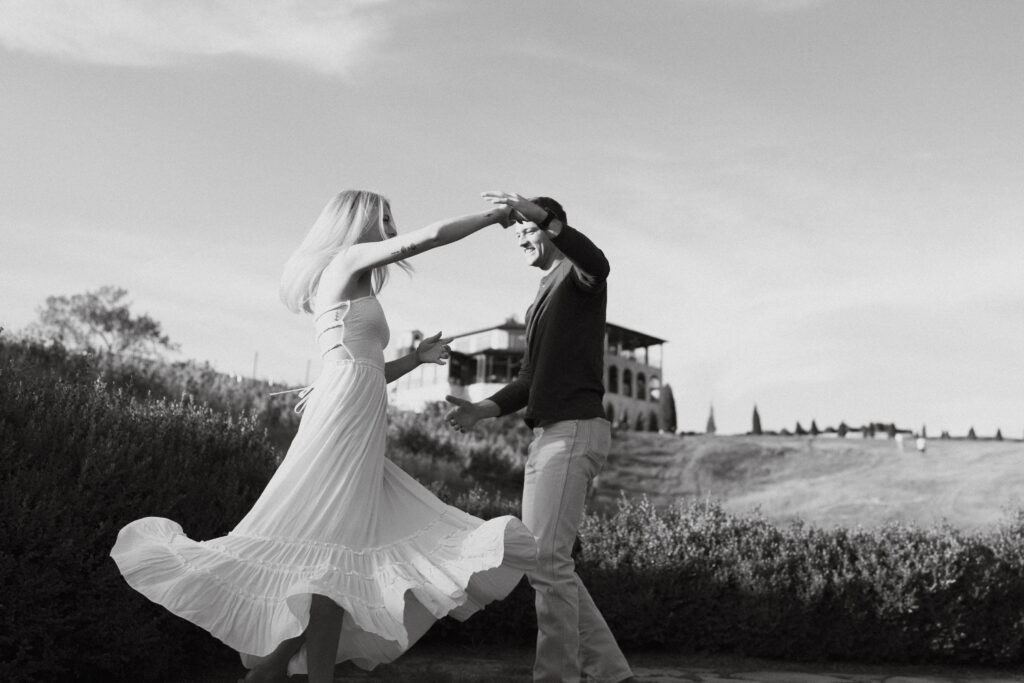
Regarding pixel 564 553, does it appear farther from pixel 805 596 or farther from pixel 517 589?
pixel 805 596

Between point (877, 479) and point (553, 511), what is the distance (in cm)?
1760

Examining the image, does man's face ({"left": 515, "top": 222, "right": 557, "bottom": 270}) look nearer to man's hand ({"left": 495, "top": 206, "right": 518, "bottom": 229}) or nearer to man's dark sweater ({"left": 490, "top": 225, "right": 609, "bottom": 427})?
man's dark sweater ({"left": 490, "top": 225, "right": 609, "bottom": 427})

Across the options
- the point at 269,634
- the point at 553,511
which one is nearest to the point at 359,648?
the point at 269,634

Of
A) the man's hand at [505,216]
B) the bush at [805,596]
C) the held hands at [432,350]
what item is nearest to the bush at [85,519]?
the held hands at [432,350]

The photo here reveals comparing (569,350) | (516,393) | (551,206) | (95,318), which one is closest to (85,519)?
(516,393)

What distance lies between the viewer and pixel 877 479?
1952cm

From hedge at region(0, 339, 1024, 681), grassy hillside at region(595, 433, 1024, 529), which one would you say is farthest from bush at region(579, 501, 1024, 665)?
grassy hillside at region(595, 433, 1024, 529)

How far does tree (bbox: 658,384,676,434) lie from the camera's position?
5816 centimetres

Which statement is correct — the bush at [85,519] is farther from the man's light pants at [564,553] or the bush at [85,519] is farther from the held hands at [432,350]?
the man's light pants at [564,553]

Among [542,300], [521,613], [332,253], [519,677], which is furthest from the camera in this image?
[521,613]

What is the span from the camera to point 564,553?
4051mm

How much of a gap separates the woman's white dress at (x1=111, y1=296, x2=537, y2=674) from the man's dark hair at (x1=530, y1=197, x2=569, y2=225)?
0.92 metres

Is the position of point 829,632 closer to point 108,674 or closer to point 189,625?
point 189,625

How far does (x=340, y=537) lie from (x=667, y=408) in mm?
56279
